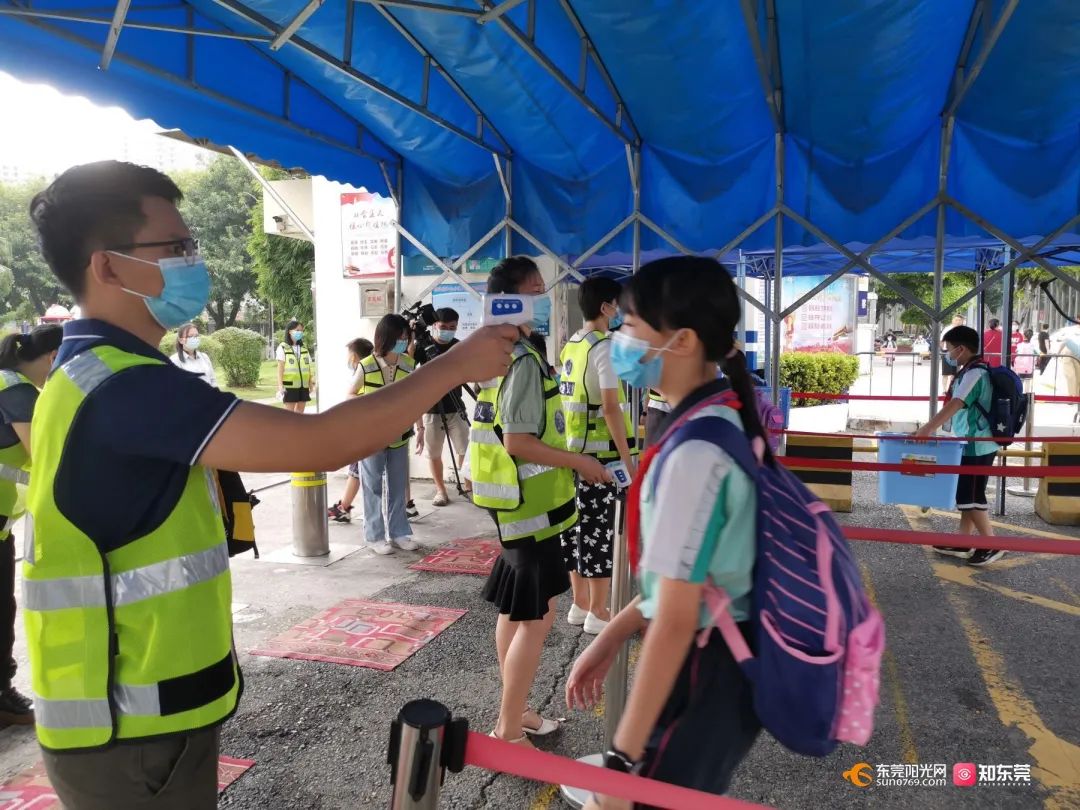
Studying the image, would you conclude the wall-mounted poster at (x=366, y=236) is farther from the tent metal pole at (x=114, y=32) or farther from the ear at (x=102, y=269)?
the ear at (x=102, y=269)

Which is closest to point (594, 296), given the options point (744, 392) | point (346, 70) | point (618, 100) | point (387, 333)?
point (618, 100)

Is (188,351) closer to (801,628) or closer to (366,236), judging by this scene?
(366,236)

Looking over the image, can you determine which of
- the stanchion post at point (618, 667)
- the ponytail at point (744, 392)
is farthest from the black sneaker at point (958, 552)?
the ponytail at point (744, 392)

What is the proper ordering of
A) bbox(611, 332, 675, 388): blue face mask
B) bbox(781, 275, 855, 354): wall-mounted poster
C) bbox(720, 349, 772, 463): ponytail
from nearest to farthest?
bbox(720, 349, 772, 463): ponytail < bbox(611, 332, 675, 388): blue face mask < bbox(781, 275, 855, 354): wall-mounted poster

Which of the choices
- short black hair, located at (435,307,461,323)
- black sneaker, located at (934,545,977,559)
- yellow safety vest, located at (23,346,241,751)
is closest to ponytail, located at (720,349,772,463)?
yellow safety vest, located at (23,346,241,751)

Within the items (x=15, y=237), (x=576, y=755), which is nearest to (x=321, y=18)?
(x=576, y=755)

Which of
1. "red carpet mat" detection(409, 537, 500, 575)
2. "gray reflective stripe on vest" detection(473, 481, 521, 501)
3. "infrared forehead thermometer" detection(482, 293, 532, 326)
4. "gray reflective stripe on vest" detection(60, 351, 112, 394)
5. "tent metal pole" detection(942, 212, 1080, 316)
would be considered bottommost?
"red carpet mat" detection(409, 537, 500, 575)

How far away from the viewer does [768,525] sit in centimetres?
150

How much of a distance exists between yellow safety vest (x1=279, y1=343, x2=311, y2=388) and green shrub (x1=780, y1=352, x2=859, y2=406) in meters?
10.3

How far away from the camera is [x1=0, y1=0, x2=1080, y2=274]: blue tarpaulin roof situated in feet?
13.9

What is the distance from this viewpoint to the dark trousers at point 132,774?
55.4 inches

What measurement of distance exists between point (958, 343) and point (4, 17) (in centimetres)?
641

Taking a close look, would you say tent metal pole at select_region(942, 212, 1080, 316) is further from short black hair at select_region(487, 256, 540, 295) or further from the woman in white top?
the woman in white top

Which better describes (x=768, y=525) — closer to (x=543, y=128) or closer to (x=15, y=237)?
(x=543, y=128)
